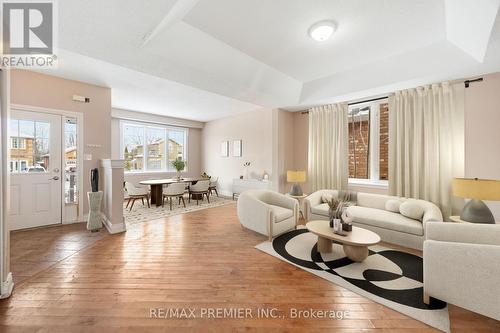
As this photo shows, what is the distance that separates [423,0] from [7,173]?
444 centimetres

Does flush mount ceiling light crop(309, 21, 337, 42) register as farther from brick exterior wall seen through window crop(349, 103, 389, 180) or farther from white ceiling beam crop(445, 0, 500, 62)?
brick exterior wall seen through window crop(349, 103, 389, 180)

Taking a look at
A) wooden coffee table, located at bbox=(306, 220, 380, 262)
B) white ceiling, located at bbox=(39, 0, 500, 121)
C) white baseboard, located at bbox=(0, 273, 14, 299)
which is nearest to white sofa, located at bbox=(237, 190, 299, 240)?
wooden coffee table, located at bbox=(306, 220, 380, 262)

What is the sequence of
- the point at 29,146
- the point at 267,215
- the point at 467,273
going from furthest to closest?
the point at 29,146, the point at 267,215, the point at 467,273

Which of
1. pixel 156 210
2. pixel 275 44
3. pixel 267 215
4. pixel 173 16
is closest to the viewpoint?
pixel 173 16

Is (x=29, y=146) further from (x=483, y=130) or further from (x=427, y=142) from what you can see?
(x=483, y=130)

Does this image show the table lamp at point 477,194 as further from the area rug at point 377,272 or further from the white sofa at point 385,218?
the area rug at point 377,272

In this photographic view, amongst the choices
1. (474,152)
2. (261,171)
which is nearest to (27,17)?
(261,171)

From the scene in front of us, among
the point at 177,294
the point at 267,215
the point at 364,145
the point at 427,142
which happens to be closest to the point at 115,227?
the point at 177,294

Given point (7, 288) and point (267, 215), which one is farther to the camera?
point (267, 215)

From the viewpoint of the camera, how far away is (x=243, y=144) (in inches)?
263

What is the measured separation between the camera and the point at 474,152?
3154mm

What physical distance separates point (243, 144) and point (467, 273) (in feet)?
18.6

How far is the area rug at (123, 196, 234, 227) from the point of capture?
14.5 feet

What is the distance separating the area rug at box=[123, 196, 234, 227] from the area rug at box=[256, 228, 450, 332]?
8.96 feet
